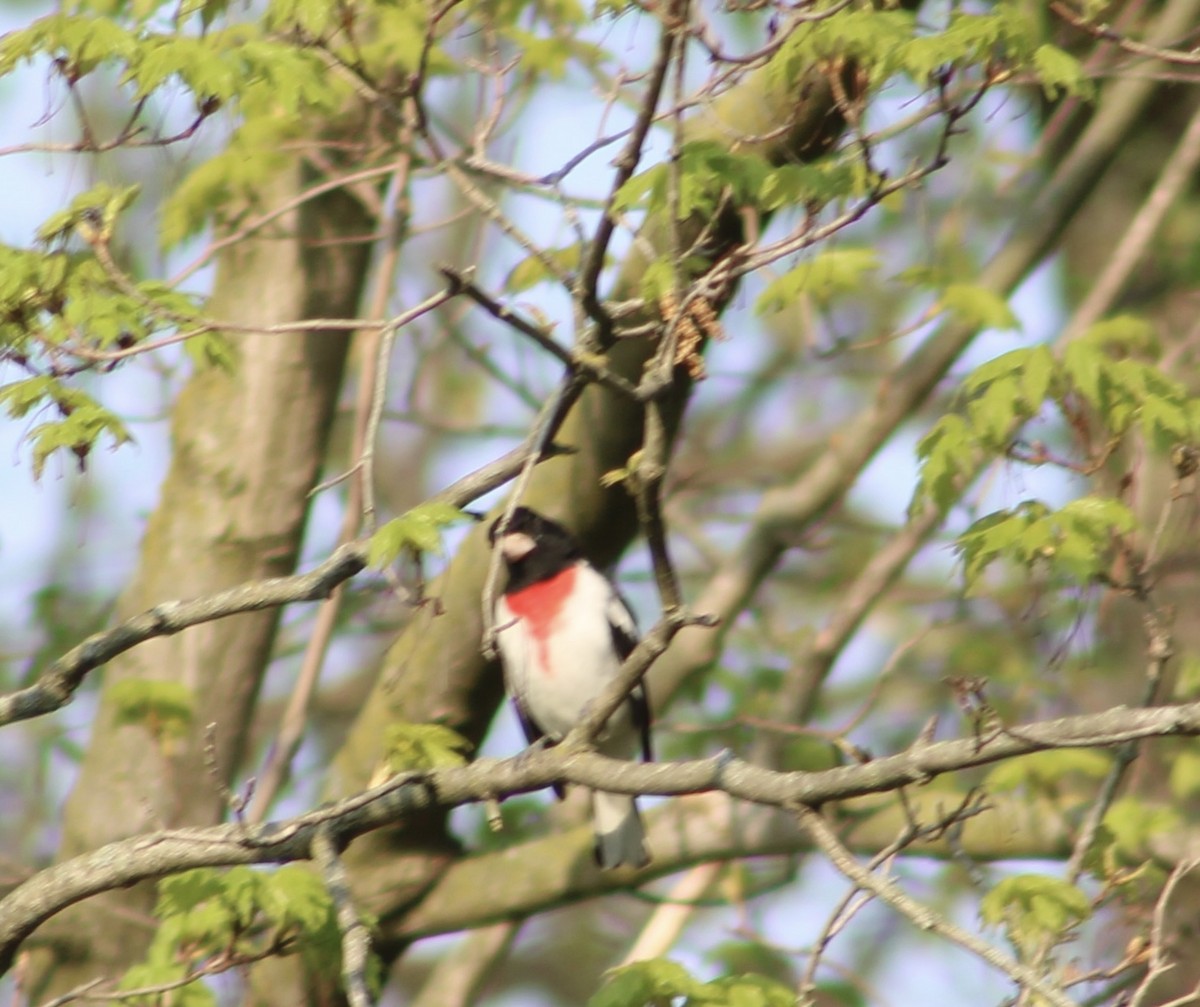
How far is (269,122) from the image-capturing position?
5.34 metres

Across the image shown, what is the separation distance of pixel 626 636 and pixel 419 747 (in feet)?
3.62

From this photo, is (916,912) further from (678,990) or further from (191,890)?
(191,890)

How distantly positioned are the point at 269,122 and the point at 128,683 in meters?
1.90

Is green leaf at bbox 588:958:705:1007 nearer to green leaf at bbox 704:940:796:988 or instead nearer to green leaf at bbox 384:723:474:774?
green leaf at bbox 384:723:474:774

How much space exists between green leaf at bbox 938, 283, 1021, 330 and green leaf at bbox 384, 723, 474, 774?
217 cm

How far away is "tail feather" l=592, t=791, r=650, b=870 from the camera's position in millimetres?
5027

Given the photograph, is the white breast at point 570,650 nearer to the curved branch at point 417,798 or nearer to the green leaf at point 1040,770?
the green leaf at point 1040,770

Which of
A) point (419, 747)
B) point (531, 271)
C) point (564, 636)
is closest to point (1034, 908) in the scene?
point (419, 747)

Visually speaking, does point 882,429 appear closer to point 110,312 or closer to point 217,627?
point 217,627

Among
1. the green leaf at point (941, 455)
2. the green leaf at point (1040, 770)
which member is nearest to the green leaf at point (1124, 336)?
the green leaf at point (941, 455)

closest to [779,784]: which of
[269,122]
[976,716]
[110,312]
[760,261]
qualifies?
[976,716]

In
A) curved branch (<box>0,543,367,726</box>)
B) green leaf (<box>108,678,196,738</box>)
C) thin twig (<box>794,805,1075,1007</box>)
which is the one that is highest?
green leaf (<box>108,678,196,738</box>)

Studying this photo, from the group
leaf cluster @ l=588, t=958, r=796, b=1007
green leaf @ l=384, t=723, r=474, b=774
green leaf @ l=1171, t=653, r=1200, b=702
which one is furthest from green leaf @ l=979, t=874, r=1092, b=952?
green leaf @ l=384, t=723, r=474, b=774

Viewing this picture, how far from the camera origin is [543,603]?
545cm
